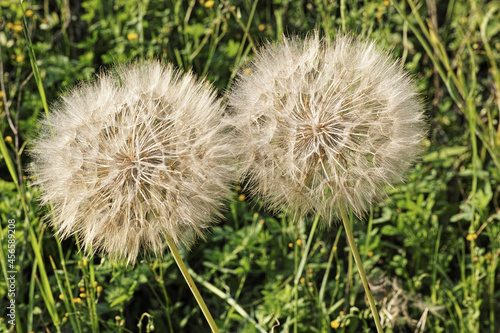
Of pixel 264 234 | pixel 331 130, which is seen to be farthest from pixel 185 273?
pixel 264 234

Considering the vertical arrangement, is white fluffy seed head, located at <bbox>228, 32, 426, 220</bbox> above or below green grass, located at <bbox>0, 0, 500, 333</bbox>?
above

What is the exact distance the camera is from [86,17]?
11.1 feet

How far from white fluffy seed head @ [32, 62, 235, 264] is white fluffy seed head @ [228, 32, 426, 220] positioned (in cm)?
12

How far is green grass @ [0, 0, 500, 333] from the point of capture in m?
2.31

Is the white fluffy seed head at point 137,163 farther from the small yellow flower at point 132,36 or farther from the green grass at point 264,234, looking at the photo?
the small yellow flower at point 132,36

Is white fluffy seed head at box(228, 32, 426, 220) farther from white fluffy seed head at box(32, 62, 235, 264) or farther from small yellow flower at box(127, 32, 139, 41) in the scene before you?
small yellow flower at box(127, 32, 139, 41)

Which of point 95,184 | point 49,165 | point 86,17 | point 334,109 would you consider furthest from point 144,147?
point 86,17

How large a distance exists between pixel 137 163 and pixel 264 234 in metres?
1.07

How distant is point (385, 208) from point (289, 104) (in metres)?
1.15

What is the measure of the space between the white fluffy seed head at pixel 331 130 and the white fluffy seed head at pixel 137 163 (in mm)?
125

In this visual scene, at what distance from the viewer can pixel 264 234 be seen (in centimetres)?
260

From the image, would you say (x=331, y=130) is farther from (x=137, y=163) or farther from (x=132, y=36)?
(x=132, y=36)

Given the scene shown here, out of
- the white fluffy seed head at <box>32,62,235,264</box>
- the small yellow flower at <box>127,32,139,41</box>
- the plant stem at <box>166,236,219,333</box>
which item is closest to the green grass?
the small yellow flower at <box>127,32,139,41</box>

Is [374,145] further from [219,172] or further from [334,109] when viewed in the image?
[219,172]
